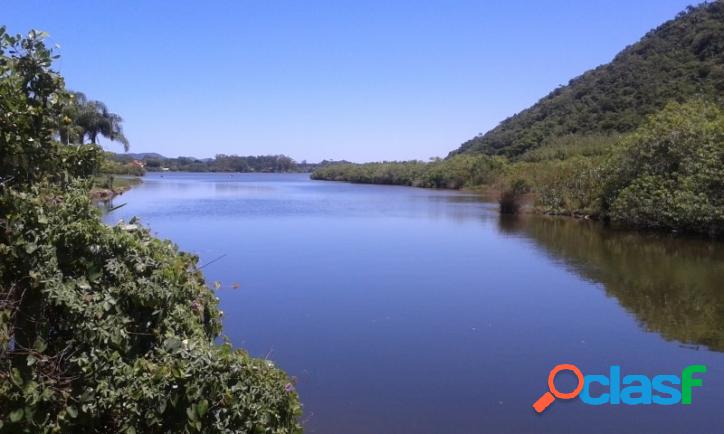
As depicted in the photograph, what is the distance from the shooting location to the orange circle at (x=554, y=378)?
7570 mm

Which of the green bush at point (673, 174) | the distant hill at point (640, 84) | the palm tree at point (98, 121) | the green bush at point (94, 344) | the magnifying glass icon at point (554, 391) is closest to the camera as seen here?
the green bush at point (94, 344)

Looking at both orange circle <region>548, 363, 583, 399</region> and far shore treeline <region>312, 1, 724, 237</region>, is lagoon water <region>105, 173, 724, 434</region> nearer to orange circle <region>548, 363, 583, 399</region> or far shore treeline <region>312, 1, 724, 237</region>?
orange circle <region>548, 363, 583, 399</region>

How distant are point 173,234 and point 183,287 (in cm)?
2020

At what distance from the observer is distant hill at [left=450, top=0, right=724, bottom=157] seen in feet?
188

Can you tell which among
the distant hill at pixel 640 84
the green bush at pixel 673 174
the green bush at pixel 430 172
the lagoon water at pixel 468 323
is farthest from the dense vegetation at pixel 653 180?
the green bush at pixel 430 172

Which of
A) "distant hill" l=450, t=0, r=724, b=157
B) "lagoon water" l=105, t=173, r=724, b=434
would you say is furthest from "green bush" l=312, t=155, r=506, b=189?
"lagoon water" l=105, t=173, r=724, b=434

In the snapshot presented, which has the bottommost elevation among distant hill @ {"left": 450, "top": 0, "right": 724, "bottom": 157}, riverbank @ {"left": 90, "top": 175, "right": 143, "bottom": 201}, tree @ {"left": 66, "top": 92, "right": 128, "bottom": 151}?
riverbank @ {"left": 90, "top": 175, "right": 143, "bottom": 201}

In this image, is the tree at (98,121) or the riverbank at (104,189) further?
the tree at (98,121)

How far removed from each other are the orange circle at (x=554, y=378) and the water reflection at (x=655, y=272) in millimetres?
2523

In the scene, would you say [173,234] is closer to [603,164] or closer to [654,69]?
[603,164]

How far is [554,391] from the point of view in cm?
764

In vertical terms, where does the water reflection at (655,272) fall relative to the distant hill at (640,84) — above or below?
below

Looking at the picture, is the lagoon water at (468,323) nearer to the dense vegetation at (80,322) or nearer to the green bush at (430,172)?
the dense vegetation at (80,322)

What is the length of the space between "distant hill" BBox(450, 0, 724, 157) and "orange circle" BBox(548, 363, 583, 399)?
4651 centimetres
